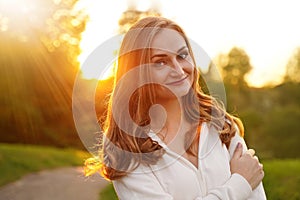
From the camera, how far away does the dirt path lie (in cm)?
1075

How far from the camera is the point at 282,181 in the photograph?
9172 mm

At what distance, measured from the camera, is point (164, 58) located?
84.0 inches

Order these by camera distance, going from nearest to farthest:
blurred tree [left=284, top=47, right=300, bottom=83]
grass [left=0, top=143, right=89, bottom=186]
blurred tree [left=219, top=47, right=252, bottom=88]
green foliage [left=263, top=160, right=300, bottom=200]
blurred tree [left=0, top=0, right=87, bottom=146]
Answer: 1. green foliage [left=263, top=160, right=300, bottom=200]
2. grass [left=0, top=143, right=89, bottom=186]
3. blurred tree [left=0, top=0, right=87, bottom=146]
4. blurred tree [left=219, top=47, right=252, bottom=88]
5. blurred tree [left=284, top=47, right=300, bottom=83]

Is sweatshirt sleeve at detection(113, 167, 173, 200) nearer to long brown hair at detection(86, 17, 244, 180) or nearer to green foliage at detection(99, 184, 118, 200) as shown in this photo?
long brown hair at detection(86, 17, 244, 180)

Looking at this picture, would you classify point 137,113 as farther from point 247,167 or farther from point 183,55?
point 247,167

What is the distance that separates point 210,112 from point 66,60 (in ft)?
85.3

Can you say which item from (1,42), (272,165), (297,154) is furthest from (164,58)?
(297,154)

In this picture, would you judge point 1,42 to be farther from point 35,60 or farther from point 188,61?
point 188,61

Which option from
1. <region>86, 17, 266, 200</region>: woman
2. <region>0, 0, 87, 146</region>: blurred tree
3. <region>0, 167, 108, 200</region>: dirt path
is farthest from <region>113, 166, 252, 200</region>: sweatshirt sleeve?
<region>0, 0, 87, 146</region>: blurred tree

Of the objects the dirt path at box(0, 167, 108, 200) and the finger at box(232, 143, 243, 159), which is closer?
the finger at box(232, 143, 243, 159)

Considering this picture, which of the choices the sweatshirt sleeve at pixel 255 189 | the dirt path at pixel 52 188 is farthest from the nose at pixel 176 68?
the dirt path at pixel 52 188

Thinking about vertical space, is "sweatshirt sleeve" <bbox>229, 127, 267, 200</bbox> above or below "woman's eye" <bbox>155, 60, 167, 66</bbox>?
below

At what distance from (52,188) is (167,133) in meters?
9.98

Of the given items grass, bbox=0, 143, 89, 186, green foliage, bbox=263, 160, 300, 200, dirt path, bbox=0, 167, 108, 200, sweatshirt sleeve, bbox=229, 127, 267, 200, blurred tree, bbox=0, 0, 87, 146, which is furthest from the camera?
blurred tree, bbox=0, 0, 87, 146
